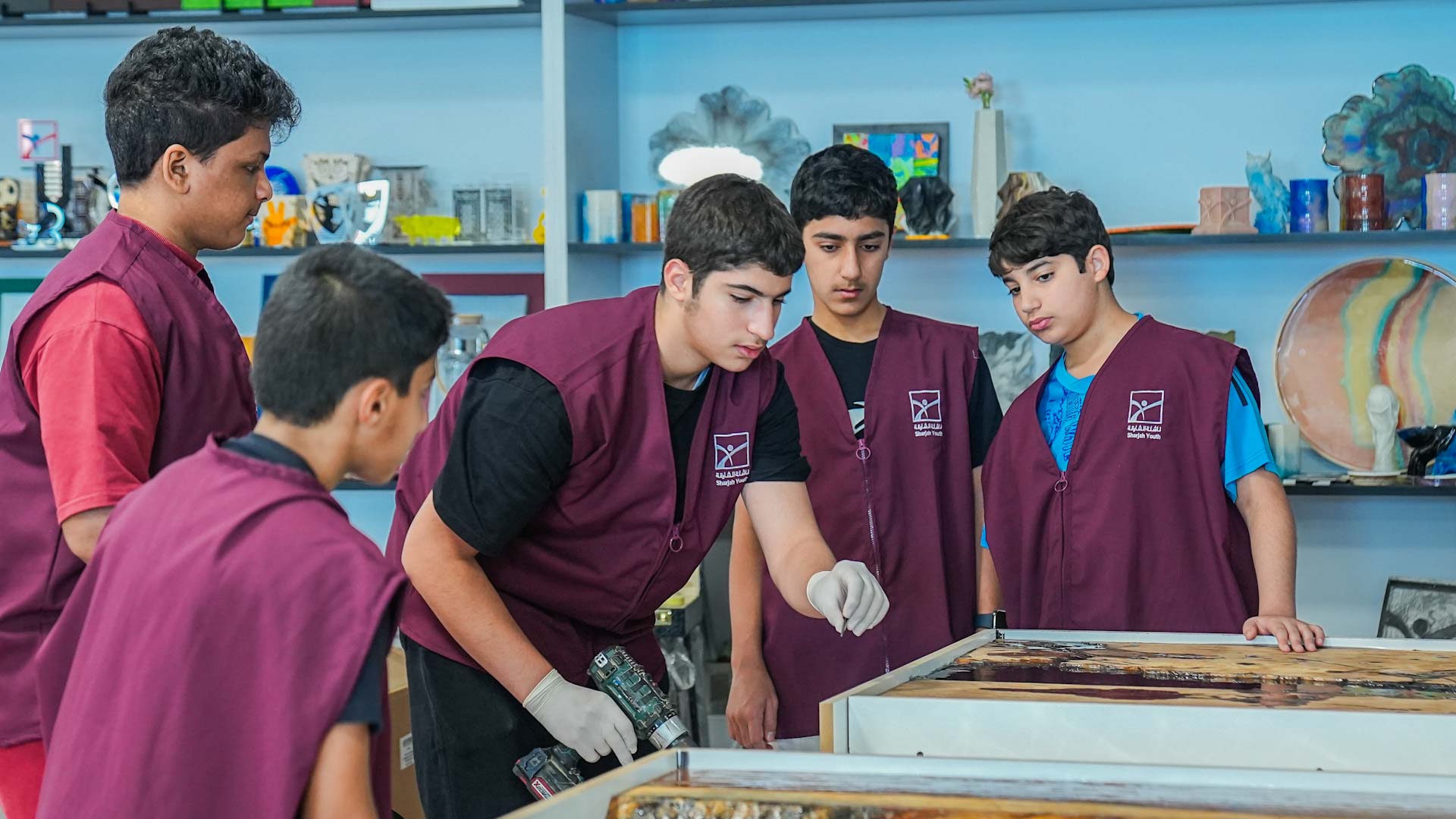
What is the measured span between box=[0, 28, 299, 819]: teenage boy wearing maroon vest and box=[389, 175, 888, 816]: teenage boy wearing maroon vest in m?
0.29

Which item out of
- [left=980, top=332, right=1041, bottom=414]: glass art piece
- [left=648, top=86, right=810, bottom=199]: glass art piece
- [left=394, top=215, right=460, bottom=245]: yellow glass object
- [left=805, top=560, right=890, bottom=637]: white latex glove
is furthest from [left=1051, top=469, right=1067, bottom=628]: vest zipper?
[left=394, top=215, right=460, bottom=245]: yellow glass object

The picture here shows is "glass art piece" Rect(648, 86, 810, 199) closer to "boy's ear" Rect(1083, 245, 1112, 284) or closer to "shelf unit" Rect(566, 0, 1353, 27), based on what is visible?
"shelf unit" Rect(566, 0, 1353, 27)

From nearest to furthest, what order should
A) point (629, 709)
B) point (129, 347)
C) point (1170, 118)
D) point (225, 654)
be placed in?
point (225, 654), point (129, 347), point (629, 709), point (1170, 118)

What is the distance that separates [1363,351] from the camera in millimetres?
3156

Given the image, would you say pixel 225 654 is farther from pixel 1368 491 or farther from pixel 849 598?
pixel 1368 491

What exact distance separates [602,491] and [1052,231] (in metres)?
0.83

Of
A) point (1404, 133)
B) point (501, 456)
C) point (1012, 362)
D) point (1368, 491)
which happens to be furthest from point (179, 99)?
point (1404, 133)

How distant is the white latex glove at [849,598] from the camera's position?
1.77m

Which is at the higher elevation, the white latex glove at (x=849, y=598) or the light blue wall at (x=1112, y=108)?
the light blue wall at (x=1112, y=108)

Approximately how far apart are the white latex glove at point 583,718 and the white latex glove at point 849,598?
29 cm

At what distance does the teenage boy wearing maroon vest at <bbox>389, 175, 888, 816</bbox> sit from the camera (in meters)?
1.65

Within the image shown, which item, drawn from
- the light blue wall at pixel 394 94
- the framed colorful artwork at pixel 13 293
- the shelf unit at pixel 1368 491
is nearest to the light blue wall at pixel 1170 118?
the shelf unit at pixel 1368 491

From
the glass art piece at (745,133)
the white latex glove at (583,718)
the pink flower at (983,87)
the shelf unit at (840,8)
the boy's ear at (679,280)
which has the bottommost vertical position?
the white latex glove at (583,718)

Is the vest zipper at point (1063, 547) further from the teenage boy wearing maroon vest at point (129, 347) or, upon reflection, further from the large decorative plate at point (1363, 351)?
the large decorative plate at point (1363, 351)
